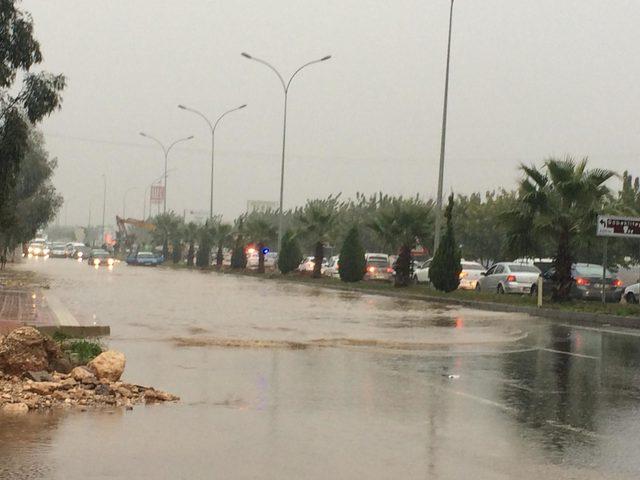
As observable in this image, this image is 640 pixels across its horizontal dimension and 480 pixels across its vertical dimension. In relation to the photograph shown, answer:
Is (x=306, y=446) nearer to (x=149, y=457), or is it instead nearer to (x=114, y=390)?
(x=149, y=457)

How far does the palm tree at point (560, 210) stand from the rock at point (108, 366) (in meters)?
22.3

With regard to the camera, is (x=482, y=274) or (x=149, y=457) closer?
(x=149, y=457)

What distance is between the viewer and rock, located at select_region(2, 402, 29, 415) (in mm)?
9445

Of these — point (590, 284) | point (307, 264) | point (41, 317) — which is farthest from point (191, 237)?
point (41, 317)

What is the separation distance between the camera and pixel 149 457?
7688mm

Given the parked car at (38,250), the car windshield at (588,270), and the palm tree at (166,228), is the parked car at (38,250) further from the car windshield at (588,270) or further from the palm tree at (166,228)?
the car windshield at (588,270)

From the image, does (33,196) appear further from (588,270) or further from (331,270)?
(588,270)

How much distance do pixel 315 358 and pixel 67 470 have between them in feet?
27.1

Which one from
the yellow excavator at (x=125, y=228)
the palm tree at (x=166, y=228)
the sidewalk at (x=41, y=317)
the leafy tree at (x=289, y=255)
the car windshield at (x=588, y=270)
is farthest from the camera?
the yellow excavator at (x=125, y=228)

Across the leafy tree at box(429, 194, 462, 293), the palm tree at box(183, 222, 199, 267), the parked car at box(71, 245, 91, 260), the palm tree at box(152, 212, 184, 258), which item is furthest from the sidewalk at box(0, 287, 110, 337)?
the parked car at box(71, 245, 91, 260)

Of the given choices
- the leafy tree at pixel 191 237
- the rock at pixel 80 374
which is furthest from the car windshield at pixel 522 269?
the leafy tree at pixel 191 237

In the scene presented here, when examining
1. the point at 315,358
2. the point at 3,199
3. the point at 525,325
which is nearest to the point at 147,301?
the point at 3,199

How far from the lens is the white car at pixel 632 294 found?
120ft

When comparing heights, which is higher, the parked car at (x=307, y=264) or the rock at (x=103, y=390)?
the parked car at (x=307, y=264)
